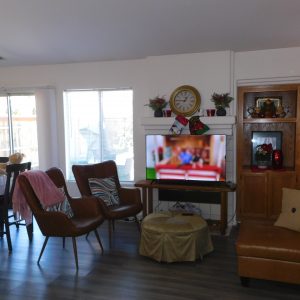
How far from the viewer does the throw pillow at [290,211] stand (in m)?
3.03

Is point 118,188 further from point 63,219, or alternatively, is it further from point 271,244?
point 271,244

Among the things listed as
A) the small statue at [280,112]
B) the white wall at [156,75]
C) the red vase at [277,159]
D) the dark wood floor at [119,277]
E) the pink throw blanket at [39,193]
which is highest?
the white wall at [156,75]

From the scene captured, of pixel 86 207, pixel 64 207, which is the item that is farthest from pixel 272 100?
pixel 64 207

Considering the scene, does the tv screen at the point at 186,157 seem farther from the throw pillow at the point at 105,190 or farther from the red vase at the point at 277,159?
the red vase at the point at 277,159

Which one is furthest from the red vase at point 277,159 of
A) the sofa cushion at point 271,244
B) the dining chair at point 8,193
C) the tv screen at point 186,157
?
the dining chair at point 8,193

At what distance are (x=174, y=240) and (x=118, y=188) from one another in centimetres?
133

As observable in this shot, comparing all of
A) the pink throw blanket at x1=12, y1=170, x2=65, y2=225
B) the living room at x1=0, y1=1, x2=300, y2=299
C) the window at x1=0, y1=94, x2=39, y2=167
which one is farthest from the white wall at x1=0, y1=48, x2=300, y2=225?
the pink throw blanket at x1=12, y1=170, x2=65, y2=225

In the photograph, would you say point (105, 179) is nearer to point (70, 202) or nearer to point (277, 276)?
point (70, 202)

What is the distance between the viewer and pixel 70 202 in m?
3.74

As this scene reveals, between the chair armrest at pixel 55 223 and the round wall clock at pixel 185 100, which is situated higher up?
the round wall clock at pixel 185 100

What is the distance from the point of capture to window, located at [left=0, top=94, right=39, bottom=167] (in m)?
5.33

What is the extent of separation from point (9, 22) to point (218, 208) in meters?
3.40

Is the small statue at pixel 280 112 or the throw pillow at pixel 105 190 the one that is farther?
the small statue at pixel 280 112

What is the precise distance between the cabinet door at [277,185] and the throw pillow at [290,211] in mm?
978
